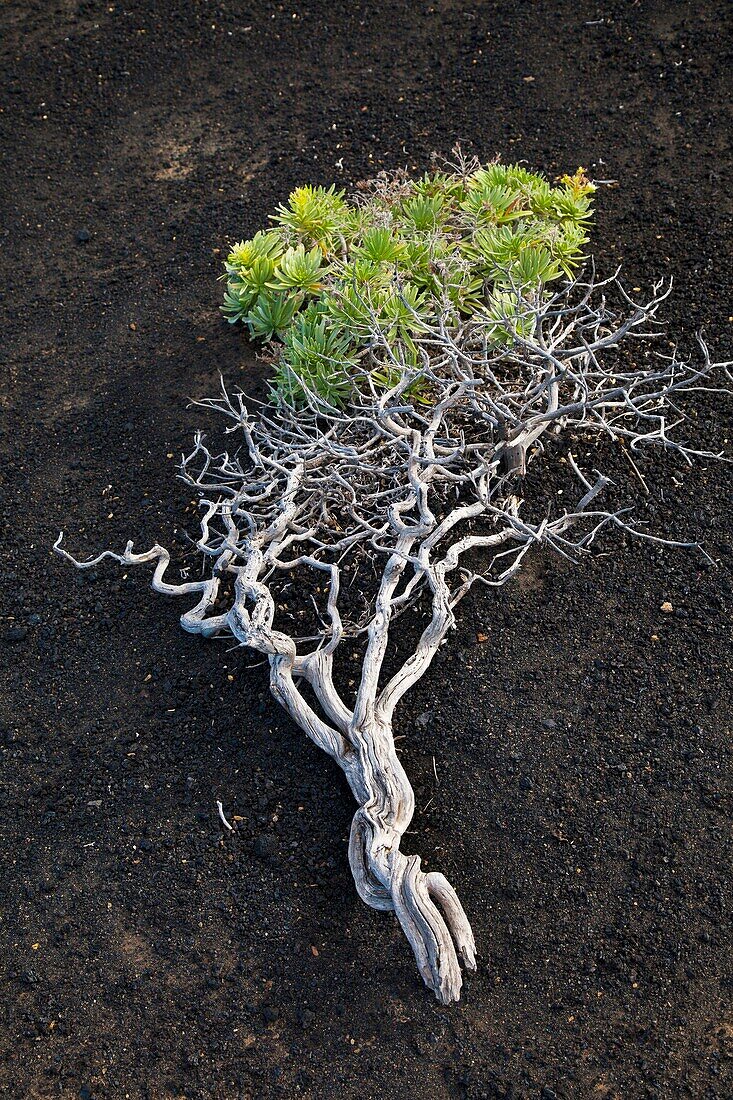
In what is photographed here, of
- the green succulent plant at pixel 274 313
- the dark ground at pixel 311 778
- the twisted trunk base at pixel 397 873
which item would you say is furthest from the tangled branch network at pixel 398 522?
the green succulent plant at pixel 274 313

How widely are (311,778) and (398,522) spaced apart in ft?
2.39

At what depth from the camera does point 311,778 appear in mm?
2604

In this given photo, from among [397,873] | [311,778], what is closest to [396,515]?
[311,778]

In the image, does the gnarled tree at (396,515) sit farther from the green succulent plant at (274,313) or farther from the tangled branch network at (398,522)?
the green succulent plant at (274,313)

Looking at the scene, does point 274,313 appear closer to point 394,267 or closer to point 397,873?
point 394,267

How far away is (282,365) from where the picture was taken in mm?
3291

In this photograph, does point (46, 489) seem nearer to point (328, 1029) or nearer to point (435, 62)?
point (328, 1029)

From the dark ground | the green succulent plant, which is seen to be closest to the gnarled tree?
the dark ground

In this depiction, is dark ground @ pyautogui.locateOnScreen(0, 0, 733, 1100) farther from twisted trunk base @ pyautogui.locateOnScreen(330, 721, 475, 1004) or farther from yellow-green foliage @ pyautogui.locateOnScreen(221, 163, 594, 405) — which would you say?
yellow-green foliage @ pyautogui.locateOnScreen(221, 163, 594, 405)

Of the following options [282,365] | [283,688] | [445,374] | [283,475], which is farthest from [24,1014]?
[445,374]

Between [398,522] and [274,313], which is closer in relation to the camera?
[398,522]

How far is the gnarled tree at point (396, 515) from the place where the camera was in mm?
2398

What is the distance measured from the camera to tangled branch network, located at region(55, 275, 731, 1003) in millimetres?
2375

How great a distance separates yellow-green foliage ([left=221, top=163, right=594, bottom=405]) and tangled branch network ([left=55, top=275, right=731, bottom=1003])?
0.31 feet
